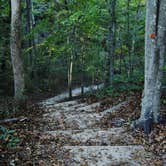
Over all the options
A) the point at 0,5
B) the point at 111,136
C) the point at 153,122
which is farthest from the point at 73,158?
the point at 0,5

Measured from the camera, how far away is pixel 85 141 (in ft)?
22.3

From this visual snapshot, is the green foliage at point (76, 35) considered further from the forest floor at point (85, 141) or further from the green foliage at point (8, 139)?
the green foliage at point (8, 139)

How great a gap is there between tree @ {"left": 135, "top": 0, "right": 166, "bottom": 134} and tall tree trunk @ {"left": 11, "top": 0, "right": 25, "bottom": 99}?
5.86m

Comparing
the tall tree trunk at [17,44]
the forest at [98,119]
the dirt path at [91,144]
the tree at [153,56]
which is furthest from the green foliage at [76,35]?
the dirt path at [91,144]

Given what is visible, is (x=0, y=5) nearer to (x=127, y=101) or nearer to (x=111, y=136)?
(x=127, y=101)

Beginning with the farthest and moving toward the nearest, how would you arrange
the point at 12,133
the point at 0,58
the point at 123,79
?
1. the point at 0,58
2. the point at 123,79
3. the point at 12,133

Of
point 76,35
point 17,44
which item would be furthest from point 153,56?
point 76,35

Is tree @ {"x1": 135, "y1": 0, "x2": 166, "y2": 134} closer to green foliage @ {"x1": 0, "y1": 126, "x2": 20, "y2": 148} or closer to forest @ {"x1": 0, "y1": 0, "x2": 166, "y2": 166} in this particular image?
forest @ {"x1": 0, "y1": 0, "x2": 166, "y2": 166}

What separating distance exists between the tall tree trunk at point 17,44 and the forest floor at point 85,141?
1.79 m

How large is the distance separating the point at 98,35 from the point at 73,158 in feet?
38.8

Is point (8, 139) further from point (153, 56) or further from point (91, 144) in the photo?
point (153, 56)

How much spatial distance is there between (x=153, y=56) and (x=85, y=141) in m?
3.02

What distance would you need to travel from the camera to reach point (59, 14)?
14680 mm

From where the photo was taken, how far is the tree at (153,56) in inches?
281
